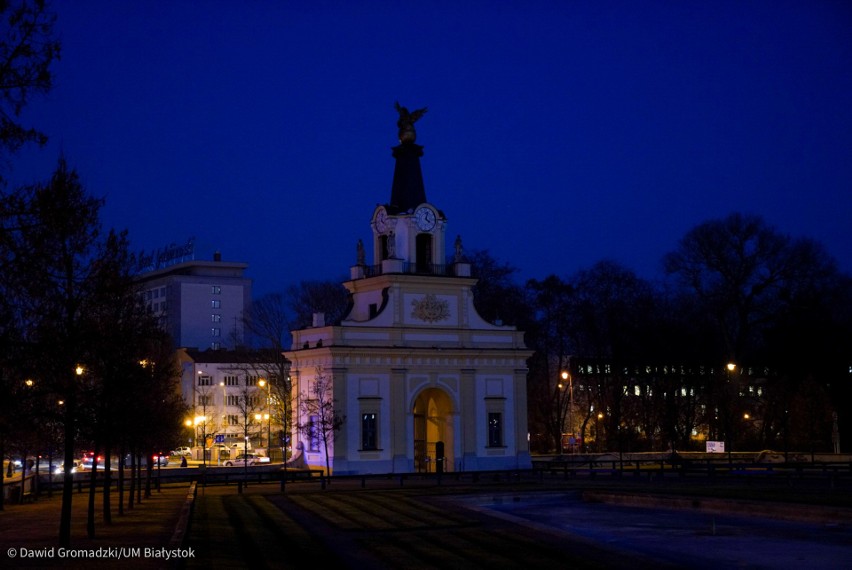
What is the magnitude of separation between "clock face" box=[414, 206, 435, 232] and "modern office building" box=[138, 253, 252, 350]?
90.0 m

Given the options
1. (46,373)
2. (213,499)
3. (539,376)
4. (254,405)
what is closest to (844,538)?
(46,373)

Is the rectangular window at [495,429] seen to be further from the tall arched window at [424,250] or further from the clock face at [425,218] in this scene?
the clock face at [425,218]

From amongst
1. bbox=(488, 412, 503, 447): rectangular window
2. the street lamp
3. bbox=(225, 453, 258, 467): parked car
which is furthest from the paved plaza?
the street lamp

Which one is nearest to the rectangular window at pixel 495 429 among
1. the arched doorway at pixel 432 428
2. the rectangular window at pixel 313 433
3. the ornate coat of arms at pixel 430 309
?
the arched doorway at pixel 432 428

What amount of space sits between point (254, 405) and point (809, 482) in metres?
78.5

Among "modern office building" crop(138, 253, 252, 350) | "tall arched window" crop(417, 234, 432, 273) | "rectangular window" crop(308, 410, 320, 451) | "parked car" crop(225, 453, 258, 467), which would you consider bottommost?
"parked car" crop(225, 453, 258, 467)

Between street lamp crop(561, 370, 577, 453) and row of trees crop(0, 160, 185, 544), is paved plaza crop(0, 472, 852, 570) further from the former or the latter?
street lamp crop(561, 370, 577, 453)

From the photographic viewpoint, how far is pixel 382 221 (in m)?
81.3

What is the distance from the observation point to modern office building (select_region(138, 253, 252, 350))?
172000 millimetres

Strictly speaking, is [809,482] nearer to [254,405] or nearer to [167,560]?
[167,560]

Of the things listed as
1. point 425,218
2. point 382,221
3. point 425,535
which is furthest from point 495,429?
point 425,535

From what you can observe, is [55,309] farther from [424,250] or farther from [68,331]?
[424,250]

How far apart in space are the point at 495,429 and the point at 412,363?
26.0 ft

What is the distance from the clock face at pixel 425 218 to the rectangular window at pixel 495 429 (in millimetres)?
14151
